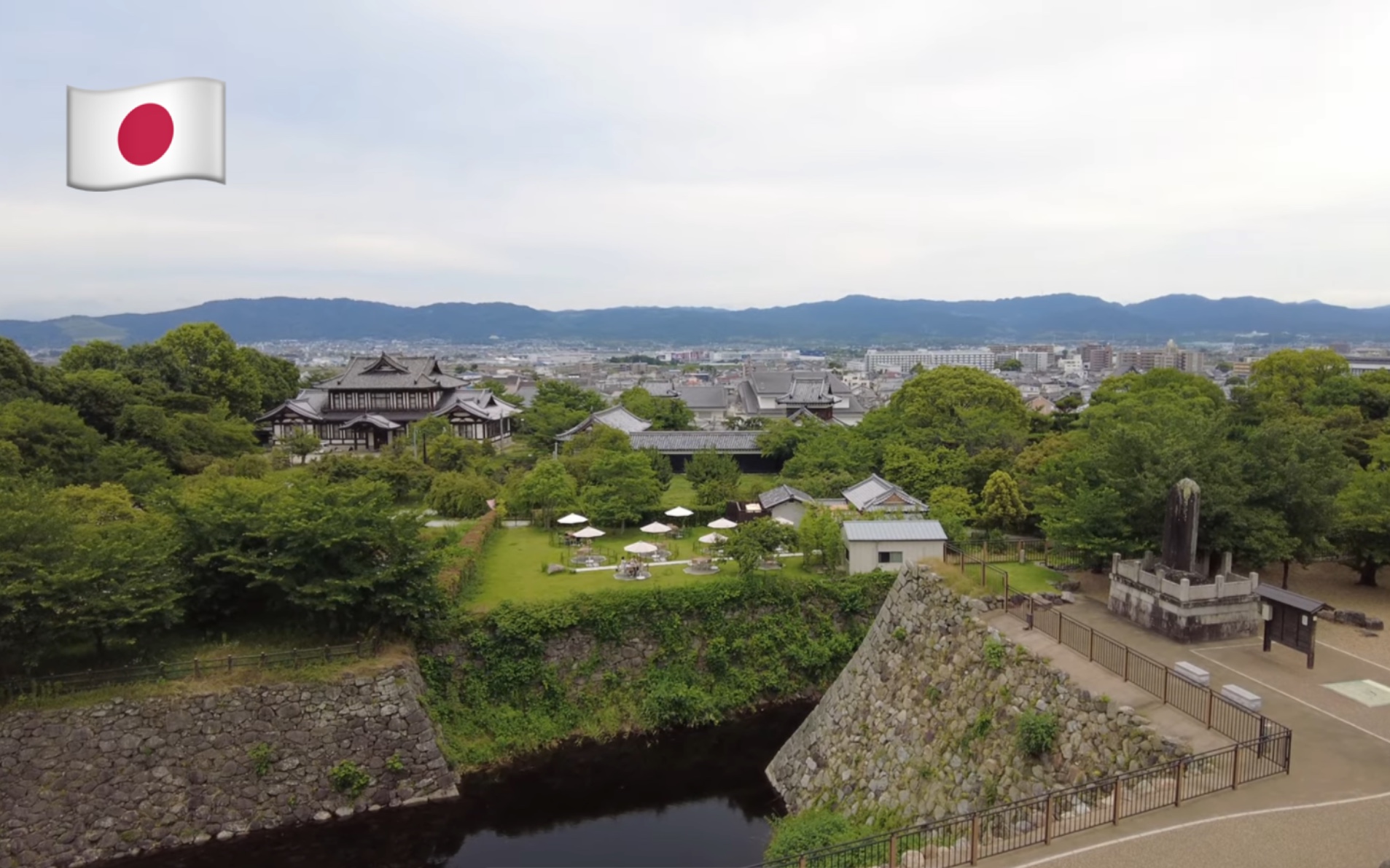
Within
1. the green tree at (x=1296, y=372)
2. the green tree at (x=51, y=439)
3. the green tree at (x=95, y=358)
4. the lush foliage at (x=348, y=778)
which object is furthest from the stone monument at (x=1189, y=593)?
the green tree at (x=95, y=358)

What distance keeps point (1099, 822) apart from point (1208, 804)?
137 cm

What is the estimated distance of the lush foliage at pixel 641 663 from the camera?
19.1 meters

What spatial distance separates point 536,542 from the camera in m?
26.7

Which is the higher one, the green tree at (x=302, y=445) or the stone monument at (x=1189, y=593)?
the stone monument at (x=1189, y=593)

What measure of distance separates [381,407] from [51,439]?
24930mm

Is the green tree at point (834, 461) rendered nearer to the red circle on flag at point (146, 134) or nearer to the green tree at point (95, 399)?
the red circle on flag at point (146, 134)

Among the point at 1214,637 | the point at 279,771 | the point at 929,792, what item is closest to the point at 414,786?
the point at 279,771

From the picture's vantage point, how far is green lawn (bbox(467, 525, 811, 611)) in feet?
69.7

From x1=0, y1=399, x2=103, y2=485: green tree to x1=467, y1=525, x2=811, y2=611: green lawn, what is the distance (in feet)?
43.9

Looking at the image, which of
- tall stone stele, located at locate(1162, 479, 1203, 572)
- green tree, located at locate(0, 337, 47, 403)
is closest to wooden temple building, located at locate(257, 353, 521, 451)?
green tree, located at locate(0, 337, 47, 403)

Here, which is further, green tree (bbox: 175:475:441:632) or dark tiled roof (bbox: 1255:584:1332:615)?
green tree (bbox: 175:475:441:632)

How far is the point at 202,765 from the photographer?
631 inches

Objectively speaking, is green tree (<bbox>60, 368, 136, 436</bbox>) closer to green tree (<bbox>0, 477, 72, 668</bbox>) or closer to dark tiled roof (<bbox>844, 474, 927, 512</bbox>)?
green tree (<bbox>0, 477, 72, 668</bbox>)

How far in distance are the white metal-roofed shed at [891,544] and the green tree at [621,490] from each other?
8.15 m
